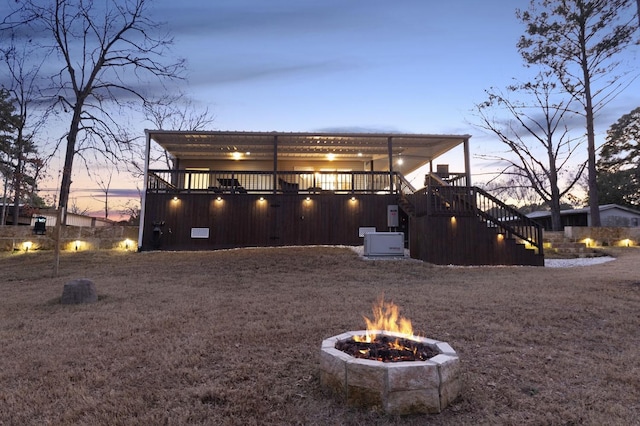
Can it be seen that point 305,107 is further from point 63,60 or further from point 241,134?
Answer: point 63,60

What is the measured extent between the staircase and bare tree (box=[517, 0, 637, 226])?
1030 cm

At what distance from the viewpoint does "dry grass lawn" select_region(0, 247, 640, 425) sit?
7.55ft

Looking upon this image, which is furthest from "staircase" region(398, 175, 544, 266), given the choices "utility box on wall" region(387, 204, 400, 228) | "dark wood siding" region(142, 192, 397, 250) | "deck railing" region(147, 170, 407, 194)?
"deck railing" region(147, 170, 407, 194)

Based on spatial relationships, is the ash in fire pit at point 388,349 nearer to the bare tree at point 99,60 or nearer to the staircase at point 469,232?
the staircase at point 469,232

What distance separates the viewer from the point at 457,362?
2.46m

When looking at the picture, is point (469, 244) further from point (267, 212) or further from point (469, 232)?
point (267, 212)

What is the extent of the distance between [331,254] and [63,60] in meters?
14.2

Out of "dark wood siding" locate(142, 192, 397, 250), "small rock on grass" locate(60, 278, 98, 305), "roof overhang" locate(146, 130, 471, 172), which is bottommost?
"small rock on grass" locate(60, 278, 98, 305)

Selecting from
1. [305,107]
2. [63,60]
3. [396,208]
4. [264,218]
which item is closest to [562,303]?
[396,208]

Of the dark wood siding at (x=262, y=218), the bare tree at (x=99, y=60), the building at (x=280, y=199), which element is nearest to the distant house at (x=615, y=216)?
the building at (x=280, y=199)

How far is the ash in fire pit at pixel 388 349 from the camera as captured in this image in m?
2.47

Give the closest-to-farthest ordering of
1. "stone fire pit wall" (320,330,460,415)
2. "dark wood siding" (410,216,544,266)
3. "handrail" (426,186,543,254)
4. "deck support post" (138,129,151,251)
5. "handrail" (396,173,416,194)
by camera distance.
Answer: "stone fire pit wall" (320,330,460,415), "dark wood siding" (410,216,544,266), "handrail" (426,186,543,254), "deck support post" (138,129,151,251), "handrail" (396,173,416,194)

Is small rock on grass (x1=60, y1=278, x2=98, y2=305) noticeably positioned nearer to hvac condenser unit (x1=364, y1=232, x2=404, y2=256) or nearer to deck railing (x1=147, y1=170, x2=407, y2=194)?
hvac condenser unit (x1=364, y1=232, x2=404, y2=256)

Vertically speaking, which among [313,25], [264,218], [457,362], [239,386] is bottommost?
[239,386]
